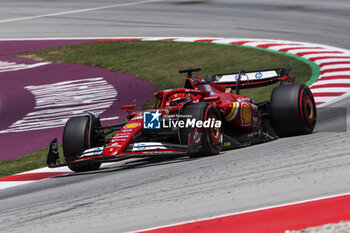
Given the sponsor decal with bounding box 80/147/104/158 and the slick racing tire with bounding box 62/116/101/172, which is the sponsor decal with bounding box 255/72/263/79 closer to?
the slick racing tire with bounding box 62/116/101/172

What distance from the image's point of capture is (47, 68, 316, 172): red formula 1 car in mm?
7695

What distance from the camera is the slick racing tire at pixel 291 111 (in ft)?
27.9

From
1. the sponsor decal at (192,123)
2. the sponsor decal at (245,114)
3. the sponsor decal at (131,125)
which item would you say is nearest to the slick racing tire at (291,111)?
the sponsor decal at (245,114)

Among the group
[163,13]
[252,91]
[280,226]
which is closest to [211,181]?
[280,226]

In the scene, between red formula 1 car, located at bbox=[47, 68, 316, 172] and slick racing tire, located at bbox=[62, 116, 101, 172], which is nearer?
red formula 1 car, located at bbox=[47, 68, 316, 172]

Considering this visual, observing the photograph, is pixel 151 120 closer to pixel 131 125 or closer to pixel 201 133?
pixel 131 125

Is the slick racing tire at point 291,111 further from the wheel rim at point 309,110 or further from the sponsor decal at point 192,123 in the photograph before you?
the sponsor decal at point 192,123

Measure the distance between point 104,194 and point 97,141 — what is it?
2204mm

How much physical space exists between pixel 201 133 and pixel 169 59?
1016cm

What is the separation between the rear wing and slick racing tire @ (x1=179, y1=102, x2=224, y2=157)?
5.88 ft

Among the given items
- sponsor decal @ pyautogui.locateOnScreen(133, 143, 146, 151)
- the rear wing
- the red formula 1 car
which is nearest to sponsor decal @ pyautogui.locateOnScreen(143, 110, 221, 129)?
the red formula 1 car

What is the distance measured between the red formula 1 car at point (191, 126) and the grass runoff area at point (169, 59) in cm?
380

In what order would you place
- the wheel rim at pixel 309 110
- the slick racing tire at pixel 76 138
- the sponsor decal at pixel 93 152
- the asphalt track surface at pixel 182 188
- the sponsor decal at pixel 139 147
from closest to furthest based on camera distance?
1. the asphalt track surface at pixel 182 188
2. the sponsor decal at pixel 139 147
3. the sponsor decal at pixel 93 152
4. the slick racing tire at pixel 76 138
5. the wheel rim at pixel 309 110

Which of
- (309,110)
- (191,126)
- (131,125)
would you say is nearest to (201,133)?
(191,126)
